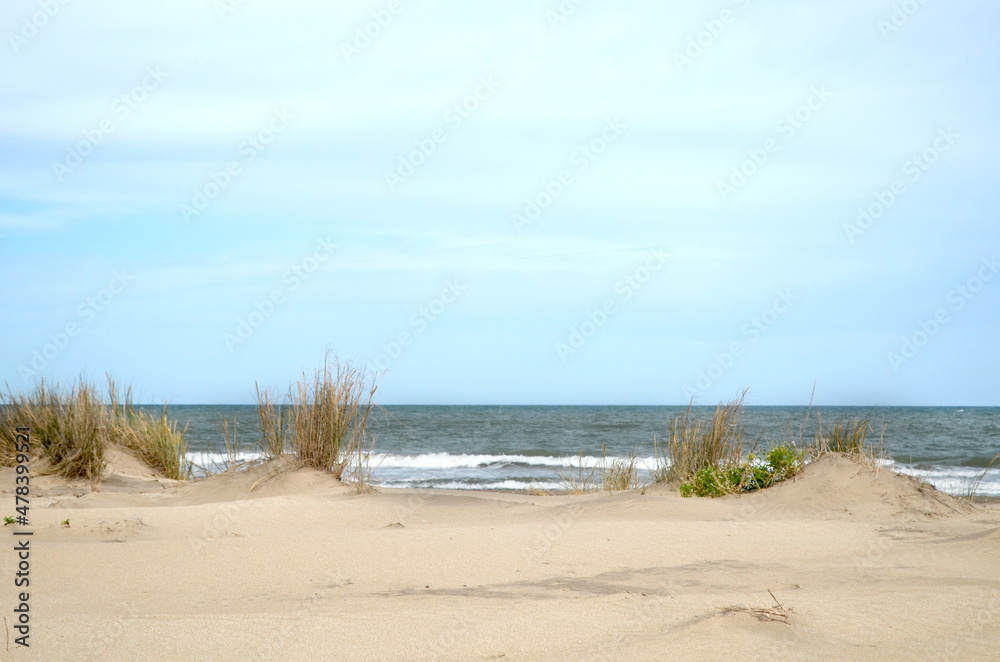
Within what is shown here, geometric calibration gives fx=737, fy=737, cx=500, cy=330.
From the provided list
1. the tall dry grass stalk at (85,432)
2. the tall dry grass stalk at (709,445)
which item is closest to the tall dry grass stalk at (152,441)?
the tall dry grass stalk at (85,432)

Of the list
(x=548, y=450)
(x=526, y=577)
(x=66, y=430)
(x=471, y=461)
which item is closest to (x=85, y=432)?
(x=66, y=430)

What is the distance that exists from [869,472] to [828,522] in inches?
49.0

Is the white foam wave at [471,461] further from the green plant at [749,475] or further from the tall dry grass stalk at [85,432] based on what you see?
the green plant at [749,475]

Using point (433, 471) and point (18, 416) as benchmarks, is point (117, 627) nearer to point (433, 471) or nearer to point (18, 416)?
point (18, 416)

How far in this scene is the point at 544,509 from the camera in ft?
22.9

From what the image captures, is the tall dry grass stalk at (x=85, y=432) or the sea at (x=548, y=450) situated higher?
the tall dry grass stalk at (x=85, y=432)

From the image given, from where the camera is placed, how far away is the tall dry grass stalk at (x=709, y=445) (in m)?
7.90

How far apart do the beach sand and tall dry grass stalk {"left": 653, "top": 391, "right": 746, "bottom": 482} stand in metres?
0.86

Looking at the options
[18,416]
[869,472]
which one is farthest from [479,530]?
[18,416]

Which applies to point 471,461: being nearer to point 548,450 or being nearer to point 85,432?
point 548,450

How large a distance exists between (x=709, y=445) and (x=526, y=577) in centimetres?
427

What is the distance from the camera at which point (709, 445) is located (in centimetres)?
793

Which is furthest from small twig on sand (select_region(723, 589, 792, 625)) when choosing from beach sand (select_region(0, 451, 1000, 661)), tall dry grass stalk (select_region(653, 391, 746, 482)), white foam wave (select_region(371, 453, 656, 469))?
white foam wave (select_region(371, 453, 656, 469))

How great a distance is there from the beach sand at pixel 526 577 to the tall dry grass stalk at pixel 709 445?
86 centimetres
